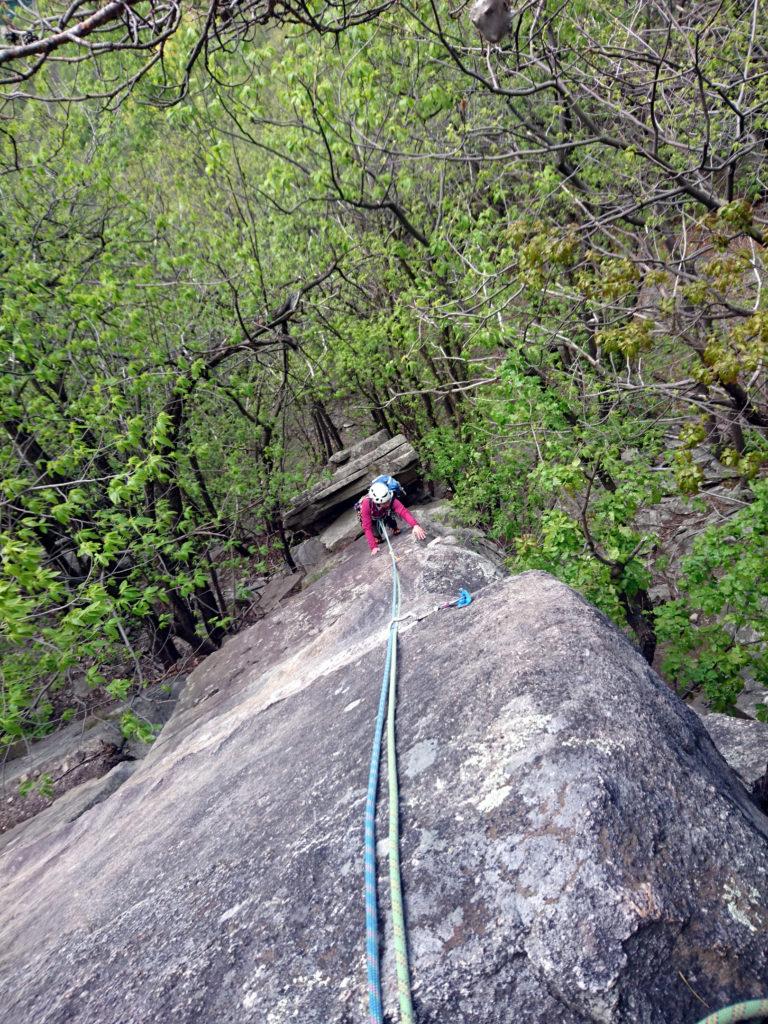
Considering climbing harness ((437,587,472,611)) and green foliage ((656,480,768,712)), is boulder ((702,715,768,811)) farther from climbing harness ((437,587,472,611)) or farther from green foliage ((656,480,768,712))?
climbing harness ((437,587,472,611))

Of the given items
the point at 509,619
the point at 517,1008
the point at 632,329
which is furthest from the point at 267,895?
the point at 632,329

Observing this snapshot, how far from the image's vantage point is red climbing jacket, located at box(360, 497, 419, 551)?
22.1 feet

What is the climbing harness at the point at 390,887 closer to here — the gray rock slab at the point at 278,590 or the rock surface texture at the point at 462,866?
the rock surface texture at the point at 462,866

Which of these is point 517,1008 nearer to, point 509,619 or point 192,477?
point 509,619

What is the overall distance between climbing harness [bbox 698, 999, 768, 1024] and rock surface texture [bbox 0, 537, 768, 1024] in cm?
5

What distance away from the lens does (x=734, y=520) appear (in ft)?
16.5

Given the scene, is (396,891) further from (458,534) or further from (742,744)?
(458,534)

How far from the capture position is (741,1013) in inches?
58.4

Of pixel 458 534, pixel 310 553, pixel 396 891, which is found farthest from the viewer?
pixel 310 553

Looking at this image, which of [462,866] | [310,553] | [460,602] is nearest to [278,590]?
[310,553]

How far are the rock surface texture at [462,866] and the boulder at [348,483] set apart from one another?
20.4 feet

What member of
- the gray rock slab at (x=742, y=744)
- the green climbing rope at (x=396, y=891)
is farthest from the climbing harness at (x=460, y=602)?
the gray rock slab at (x=742, y=744)

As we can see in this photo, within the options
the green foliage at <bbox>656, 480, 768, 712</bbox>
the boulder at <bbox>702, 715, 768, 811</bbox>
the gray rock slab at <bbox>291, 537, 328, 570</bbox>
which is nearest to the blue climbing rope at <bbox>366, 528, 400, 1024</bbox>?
the boulder at <bbox>702, 715, 768, 811</bbox>

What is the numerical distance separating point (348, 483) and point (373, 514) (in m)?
2.73
